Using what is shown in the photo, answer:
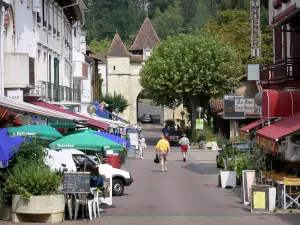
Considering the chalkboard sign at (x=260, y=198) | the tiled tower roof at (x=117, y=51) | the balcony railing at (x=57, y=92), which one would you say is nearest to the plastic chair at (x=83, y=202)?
the chalkboard sign at (x=260, y=198)

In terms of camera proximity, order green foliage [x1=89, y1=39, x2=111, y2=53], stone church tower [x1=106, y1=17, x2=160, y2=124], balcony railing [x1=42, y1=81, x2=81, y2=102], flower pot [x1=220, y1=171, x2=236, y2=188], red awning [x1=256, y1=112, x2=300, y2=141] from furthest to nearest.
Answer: green foliage [x1=89, y1=39, x2=111, y2=53], stone church tower [x1=106, y1=17, x2=160, y2=124], balcony railing [x1=42, y1=81, x2=81, y2=102], flower pot [x1=220, y1=171, x2=236, y2=188], red awning [x1=256, y1=112, x2=300, y2=141]

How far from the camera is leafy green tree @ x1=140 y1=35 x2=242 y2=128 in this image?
69.1 m

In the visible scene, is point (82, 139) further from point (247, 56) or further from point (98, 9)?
point (98, 9)

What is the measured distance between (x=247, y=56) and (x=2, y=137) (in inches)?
2496

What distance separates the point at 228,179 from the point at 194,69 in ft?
133

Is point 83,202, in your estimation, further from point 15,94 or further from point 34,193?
point 15,94

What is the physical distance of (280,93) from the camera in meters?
26.7

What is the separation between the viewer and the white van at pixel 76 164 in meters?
24.2

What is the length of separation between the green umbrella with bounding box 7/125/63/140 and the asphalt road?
8.55ft

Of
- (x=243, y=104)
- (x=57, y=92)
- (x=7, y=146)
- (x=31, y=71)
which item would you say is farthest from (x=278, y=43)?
(x=7, y=146)

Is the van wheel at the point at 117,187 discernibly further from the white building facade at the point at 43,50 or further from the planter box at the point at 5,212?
the planter box at the point at 5,212

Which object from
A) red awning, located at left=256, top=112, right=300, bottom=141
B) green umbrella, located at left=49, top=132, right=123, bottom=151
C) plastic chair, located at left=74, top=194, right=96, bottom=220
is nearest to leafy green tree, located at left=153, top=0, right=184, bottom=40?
red awning, located at left=256, top=112, right=300, bottom=141

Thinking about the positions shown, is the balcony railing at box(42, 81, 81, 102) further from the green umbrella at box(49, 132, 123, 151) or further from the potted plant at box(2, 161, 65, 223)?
the potted plant at box(2, 161, 65, 223)

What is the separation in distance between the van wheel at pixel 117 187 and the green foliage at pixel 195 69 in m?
42.4
